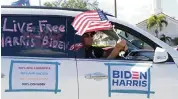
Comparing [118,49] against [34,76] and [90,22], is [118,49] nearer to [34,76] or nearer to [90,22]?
[90,22]

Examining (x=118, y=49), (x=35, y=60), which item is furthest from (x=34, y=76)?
(x=118, y=49)

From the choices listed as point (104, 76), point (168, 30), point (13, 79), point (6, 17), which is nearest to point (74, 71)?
point (104, 76)

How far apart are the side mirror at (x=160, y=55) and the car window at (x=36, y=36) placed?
3.03 ft

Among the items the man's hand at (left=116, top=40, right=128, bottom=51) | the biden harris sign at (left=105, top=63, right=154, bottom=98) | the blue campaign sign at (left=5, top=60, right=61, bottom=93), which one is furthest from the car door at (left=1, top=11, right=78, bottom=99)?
the man's hand at (left=116, top=40, right=128, bottom=51)

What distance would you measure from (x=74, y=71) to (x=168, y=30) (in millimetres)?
74789

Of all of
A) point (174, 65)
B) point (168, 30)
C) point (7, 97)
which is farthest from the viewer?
point (168, 30)

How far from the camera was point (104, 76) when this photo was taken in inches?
181

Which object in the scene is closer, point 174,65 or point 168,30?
point 174,65

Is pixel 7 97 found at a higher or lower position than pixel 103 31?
lower

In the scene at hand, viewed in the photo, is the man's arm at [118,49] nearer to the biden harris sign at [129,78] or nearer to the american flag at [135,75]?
the biden harris sign at [129,78]

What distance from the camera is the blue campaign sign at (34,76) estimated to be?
14.8ft

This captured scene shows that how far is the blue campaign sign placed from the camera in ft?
14.8

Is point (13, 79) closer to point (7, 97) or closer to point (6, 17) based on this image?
point (7, 97)

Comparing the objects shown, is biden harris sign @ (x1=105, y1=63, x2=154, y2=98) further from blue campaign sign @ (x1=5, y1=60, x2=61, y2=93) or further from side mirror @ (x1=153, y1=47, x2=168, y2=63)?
blue campaign sign @ (x1=5, y1=60, x2=61, y2=93)
